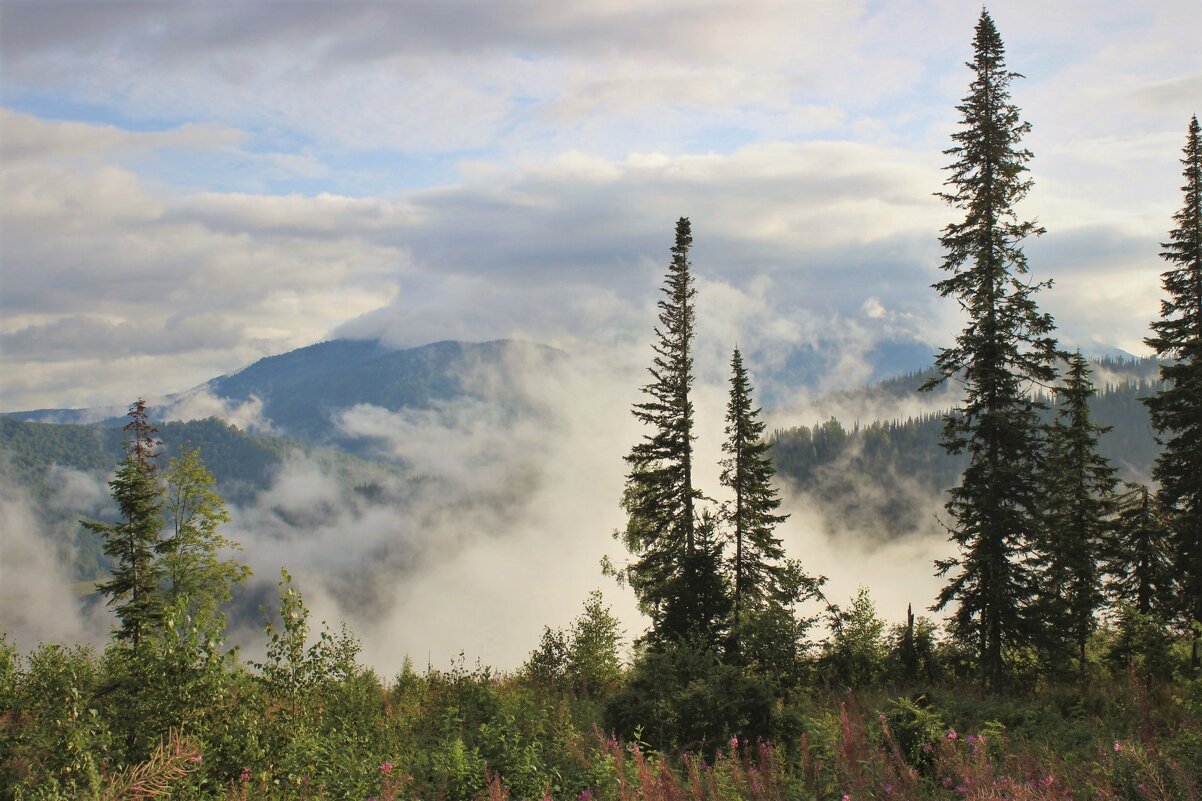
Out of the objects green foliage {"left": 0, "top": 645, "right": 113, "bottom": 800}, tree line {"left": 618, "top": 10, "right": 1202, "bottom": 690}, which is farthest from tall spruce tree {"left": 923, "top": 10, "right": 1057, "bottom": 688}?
green foliage {"left": 0, "top": 645, "right": 113, "bottom": 800}

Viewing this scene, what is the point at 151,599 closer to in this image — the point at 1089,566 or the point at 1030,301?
the point at 1030,301

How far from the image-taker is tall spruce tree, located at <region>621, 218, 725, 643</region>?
26344 mm

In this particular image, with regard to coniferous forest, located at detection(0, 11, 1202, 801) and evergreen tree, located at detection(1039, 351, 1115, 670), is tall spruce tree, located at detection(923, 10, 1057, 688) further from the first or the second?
evergreen tree, located at detection(1039, 351, 1115, 670)

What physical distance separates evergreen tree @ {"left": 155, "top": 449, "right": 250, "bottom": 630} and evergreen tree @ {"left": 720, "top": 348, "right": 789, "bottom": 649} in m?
18.1

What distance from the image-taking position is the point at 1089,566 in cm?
2945

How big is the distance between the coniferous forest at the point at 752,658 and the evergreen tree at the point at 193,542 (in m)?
0.10

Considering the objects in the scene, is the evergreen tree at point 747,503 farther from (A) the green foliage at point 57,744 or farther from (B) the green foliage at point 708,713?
(A) the green foliage at point 57,744

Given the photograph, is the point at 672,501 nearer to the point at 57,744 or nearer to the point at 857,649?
the point at 857,649

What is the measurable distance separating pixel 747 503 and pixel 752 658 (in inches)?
298

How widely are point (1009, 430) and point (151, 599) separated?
2850 centimetres

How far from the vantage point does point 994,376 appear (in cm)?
2231

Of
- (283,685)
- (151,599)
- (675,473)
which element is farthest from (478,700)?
(151,599)

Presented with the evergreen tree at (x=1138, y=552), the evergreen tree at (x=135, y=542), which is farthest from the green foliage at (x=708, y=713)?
the evergreen tree at (x=135, y=542)

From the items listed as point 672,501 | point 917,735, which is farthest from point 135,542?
point 917,735
